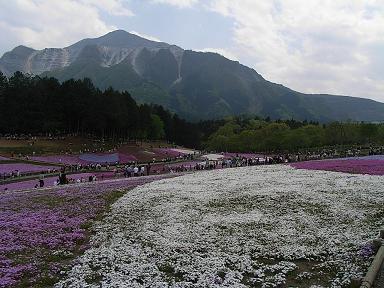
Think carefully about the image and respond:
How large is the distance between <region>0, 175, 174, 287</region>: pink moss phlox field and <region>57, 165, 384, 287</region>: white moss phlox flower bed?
1203 millimetres

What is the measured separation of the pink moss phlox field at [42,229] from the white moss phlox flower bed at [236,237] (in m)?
1.20

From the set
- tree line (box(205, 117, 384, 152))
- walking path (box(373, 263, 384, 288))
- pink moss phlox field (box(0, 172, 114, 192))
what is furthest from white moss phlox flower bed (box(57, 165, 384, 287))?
tree line (box(205, 117, 384, 152))

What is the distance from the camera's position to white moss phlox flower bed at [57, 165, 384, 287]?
55.7 feet

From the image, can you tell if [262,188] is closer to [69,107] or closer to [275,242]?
[275,242]

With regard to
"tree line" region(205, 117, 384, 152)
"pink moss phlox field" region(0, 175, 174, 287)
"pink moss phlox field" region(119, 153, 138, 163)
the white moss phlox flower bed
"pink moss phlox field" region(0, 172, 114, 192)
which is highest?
"tree line" region(205, 117, 384, 152)

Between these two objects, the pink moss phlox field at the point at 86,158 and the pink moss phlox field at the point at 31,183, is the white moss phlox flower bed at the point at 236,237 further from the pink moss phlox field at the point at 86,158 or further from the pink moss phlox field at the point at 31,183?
the pink moss phlox field at the point at 86,158

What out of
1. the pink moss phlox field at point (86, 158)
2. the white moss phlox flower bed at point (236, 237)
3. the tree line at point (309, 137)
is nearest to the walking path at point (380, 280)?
the white moss phlox flower bed at point (236, 237)

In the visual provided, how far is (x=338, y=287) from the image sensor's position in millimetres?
15617

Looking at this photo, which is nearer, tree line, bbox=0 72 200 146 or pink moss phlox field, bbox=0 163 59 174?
pink moss phlox field, bbox=0 163 59 174

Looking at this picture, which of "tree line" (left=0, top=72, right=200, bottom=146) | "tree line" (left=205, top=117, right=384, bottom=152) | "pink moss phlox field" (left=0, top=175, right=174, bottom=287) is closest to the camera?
"pink moss phlox field" (left=0, top=175, right=174, bottom=287)

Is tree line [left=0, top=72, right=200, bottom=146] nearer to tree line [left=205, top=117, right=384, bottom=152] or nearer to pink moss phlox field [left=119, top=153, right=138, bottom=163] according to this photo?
pink moss phlox field [left=119, top=153, right=138, bottom=163]

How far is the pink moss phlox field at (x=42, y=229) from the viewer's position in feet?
58.0

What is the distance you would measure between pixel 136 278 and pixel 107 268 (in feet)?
5.56

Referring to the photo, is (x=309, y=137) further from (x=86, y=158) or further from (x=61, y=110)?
(x=86, y=158)
